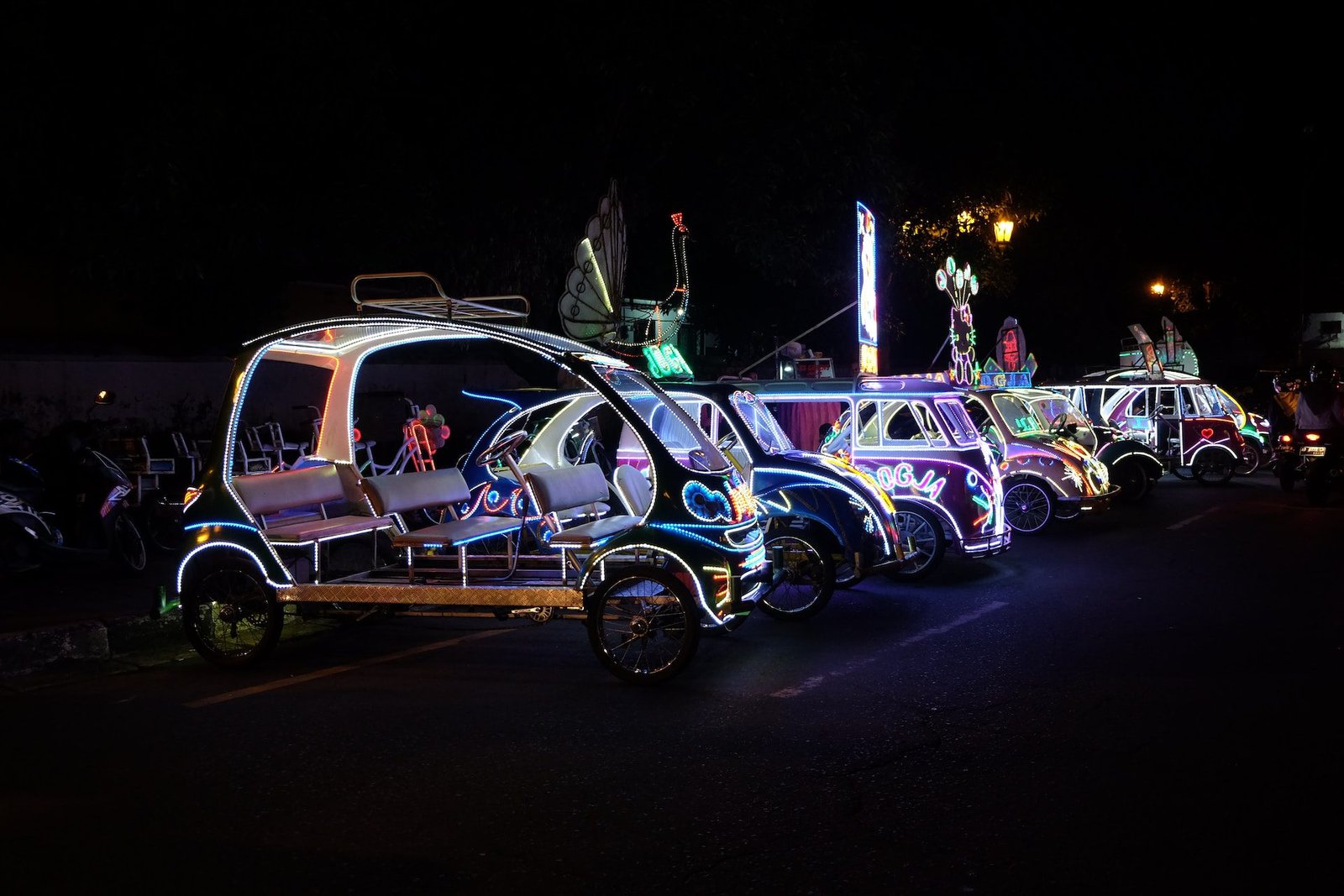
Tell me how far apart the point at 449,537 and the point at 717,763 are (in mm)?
2852

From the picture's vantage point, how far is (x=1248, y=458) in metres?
21.6

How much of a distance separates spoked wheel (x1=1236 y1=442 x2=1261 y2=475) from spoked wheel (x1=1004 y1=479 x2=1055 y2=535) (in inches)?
342

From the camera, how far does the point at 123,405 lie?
1553 centimetres

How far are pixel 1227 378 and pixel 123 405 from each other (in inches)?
1628

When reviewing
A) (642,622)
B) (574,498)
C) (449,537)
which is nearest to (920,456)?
(574,498)

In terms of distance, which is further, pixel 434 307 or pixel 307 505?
pixel 307 505

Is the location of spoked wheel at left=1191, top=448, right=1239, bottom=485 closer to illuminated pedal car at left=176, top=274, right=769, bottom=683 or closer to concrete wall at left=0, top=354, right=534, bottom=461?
concrete wall at left=0, top=354, right=534, bottom=461

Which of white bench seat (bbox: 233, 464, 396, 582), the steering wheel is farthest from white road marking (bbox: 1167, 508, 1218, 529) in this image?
white bench seat (bbox: 233, 464, 396, 582)

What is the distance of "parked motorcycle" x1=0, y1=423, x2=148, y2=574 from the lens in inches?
422

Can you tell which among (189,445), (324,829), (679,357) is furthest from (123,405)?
(324,829)

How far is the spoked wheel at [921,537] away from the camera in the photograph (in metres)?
11.0

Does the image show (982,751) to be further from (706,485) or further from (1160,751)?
(706,485)

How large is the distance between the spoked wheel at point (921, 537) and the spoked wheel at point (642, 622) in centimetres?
439

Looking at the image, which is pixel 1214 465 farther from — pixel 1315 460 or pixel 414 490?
pixel 414 490
